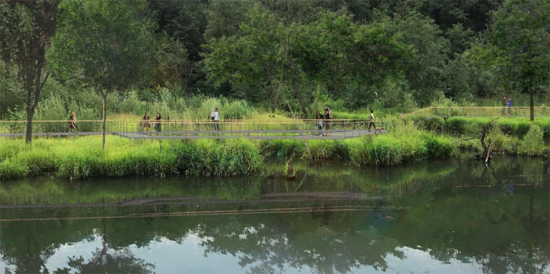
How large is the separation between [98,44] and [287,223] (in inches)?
446

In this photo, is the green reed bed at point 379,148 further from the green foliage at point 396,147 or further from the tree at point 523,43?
the tree at point 523,43

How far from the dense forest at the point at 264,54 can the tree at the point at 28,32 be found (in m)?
0.04

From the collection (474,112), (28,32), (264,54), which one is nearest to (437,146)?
(474,112)

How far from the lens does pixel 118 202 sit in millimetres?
15523

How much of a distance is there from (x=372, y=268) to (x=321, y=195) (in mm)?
5828

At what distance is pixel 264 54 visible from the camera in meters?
28.5

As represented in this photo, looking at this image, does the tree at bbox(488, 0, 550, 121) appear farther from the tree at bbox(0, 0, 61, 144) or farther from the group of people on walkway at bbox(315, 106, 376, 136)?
the tree at bbox(0, 0, 61, 144)

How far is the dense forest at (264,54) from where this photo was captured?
19.2 meters

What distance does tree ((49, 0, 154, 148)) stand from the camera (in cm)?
1864

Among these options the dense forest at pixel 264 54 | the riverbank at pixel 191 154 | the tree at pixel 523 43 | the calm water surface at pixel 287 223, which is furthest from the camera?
the tree at pixel 523 43

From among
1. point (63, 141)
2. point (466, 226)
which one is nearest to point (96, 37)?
point (63, 141)

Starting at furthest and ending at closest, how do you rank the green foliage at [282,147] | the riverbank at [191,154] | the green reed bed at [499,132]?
1. the green reed bed at [499,132]
2. the green foliage at [282,147]
3. the riverbank at [191,154]

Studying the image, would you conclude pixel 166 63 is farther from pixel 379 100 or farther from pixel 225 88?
pixel 379 100

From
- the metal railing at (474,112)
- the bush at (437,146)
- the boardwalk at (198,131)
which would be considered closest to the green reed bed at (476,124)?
the metal railing at (474,112)
